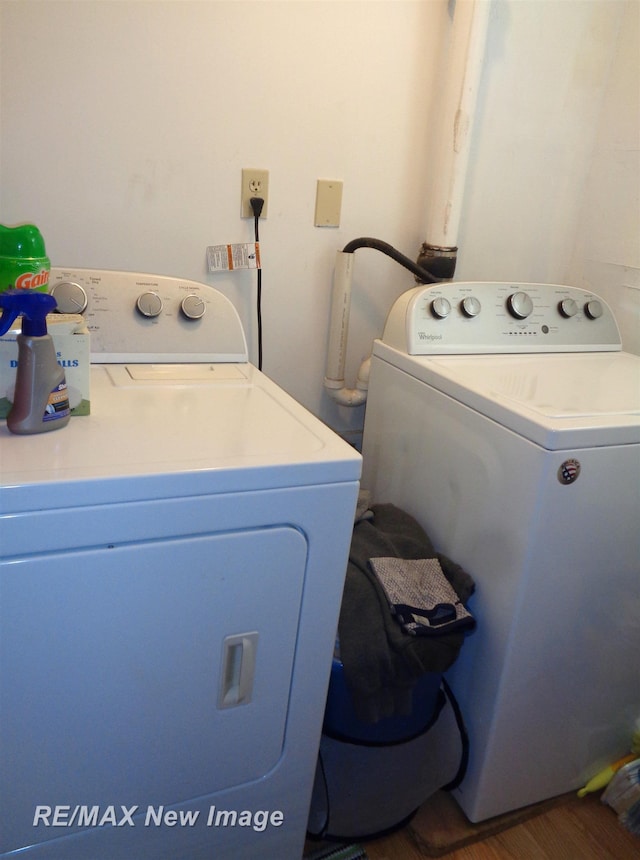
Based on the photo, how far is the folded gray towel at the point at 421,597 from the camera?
1.11 metres

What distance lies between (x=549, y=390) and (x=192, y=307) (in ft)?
2.41

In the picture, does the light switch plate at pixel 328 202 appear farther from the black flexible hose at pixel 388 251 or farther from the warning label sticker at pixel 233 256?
the warning label sticker at pixel 233 256

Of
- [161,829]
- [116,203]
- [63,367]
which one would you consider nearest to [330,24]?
[116,203]

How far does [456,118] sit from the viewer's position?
150 centimetres

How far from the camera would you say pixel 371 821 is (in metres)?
1.26

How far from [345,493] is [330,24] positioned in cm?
114

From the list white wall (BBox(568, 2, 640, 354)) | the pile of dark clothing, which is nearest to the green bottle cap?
the pile of dark clothing

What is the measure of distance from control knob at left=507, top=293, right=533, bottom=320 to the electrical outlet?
25.5 inches

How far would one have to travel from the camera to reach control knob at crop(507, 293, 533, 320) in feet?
4.99

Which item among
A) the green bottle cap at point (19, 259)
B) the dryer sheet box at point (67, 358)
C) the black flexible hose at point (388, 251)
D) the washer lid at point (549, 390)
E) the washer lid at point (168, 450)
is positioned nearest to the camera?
the washer lid at point (168, 450)

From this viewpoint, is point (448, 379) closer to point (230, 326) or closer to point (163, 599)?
point (230, 326)

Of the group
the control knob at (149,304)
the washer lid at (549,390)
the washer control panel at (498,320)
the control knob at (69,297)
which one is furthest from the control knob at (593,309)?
the control knob at (69,297)

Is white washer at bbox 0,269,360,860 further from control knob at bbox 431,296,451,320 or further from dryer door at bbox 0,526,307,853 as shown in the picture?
control knob at bbox 431,296,451,320

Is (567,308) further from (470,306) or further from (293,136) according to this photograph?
(293,136)
